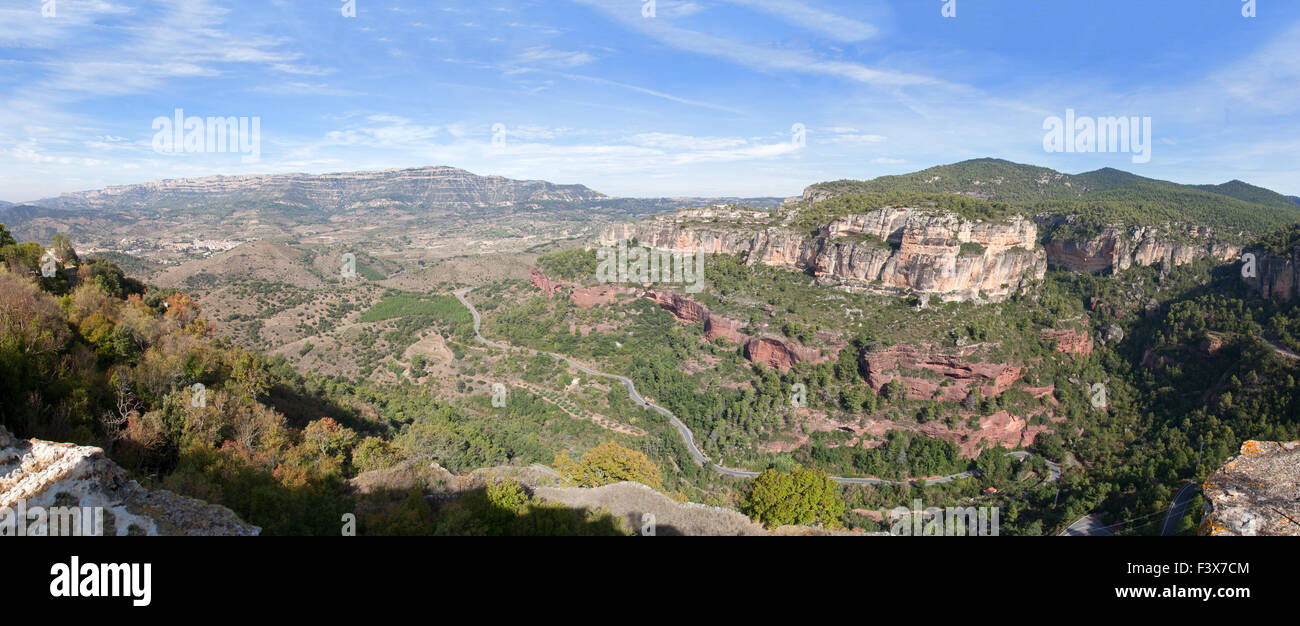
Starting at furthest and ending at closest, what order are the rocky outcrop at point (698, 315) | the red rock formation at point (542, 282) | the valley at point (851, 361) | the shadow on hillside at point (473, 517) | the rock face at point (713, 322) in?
the red rock formation at point (542, 282), the rocky outcrop at point (698, 315), the rock face at point (713, 322), the valley at point (851, 361), the shadow on hillside at point (473, 517)

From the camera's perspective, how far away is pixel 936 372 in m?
47.9

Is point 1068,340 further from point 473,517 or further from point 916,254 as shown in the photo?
point 473,517

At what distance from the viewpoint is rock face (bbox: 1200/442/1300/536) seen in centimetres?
1119

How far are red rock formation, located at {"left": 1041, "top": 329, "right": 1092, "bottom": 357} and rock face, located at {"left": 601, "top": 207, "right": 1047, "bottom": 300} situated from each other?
6150 millimetres

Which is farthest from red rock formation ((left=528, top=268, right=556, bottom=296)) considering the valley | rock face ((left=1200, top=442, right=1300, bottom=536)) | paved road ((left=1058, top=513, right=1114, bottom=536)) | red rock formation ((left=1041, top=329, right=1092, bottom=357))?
rock face ((left=1200, top=442, right=1300, bottom=536))

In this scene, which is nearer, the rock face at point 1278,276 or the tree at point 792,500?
the tree at point 792,500

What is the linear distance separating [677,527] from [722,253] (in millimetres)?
61055

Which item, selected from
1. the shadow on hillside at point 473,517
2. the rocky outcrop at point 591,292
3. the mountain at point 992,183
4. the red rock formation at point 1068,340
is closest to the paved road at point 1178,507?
the red rock formation at point 1068,340

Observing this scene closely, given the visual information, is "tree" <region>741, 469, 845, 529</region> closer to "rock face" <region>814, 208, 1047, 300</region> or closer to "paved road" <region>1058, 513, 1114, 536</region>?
"paved road" <region>1058, 513, 1114, 536</region>

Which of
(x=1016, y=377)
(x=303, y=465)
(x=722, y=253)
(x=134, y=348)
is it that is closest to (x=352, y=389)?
(x=134, y=348)

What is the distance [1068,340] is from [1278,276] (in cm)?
1792

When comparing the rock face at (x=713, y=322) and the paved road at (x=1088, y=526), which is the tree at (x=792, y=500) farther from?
the rock face at (x=713, y=322)

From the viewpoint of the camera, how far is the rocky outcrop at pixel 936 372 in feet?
155

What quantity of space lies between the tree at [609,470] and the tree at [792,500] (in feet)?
20.7
